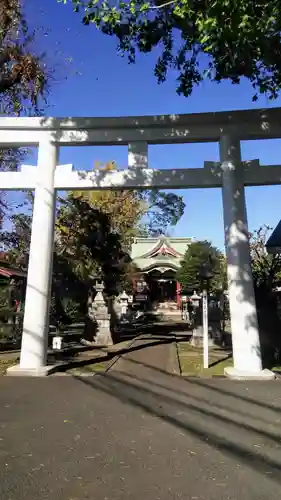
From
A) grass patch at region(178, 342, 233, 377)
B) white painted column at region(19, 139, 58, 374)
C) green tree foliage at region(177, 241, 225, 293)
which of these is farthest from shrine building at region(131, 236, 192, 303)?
white painted column at region(19, 139, 58, 374)

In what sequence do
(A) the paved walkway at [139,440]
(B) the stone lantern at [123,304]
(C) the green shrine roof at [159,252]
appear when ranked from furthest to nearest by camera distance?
(C) the green shrine roof at [159,252], (B) the stone lantern at [123,304], (A) the paved walkway at [139,440]

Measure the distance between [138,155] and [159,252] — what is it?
2373 cm

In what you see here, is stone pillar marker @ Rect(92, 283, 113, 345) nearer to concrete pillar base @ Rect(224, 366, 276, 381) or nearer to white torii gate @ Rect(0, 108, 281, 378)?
white torii gate @ Rect(0, 108, 281, 378)

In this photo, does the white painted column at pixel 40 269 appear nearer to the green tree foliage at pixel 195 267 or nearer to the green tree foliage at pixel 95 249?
the green tree foliage at pixel 95 249

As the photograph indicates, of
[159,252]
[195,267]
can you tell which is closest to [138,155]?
[195,267]

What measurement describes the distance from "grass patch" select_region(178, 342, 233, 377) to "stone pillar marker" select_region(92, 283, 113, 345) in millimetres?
2724

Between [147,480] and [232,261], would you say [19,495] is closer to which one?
[147,480]

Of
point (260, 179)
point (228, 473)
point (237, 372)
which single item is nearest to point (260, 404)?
point (237, 372)

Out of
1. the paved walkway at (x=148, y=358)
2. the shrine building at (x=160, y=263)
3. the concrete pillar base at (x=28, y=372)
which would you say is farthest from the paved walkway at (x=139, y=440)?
the shrine building at (x=160, y=263)

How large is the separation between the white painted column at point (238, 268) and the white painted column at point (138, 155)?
1.76 metres

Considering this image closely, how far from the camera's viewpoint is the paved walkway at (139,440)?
11.3 feet

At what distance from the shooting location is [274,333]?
32.5ft

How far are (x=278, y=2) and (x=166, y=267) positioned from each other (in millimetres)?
26309

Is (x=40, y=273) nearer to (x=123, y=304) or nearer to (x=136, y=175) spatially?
(x=136, y=175)
